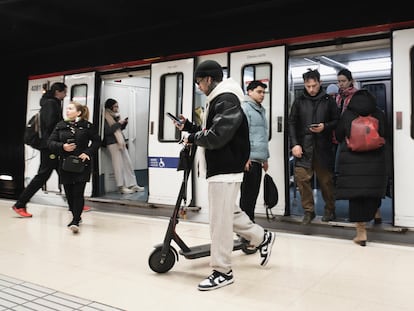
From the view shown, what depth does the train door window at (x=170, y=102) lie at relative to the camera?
17.4 feet

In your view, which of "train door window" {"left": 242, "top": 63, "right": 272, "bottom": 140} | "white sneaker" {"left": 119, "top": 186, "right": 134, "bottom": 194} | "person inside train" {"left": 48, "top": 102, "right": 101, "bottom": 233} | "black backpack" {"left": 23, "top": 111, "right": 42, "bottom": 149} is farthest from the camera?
"white sneaker" {"left": 119, "top": 186, "right": 134, "bottom": 194}

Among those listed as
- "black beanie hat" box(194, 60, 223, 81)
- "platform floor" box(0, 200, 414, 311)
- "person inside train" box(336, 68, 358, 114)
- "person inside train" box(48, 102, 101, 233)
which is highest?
"person inside train" box(336, 68, 358, 114)

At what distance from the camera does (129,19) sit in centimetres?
552

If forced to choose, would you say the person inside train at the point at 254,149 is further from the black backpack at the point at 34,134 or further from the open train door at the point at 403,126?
the black backpack at the point at 34,134

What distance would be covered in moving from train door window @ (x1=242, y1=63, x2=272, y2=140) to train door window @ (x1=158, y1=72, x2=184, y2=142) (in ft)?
3.06

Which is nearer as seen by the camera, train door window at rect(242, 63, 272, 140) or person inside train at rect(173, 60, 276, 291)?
person inside train at rect(173, 60, 276, 291)

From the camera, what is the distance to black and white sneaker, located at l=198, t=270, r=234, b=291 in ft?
8.78

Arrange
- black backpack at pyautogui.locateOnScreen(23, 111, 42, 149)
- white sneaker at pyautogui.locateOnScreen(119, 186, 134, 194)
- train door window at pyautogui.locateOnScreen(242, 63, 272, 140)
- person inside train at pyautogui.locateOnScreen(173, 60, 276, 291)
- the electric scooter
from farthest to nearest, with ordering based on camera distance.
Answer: white sneaker at pyautogui.locateOnScreen(119, 186, 134, 194) < black backpack at pyautogui.locateOnScreen(23, 111, 42, 149) < train door window at pyautogui.locateOnScreen(242, 63, 272, 140) < the electric scooter < person inside train at pyautogui.locateOnScreen(173, 60, 276, 291)

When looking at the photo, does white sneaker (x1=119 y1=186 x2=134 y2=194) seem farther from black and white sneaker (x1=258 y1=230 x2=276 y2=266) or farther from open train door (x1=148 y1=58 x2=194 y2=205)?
black and white sneaker (x1=258 y1=230 x2=276 y2=266)

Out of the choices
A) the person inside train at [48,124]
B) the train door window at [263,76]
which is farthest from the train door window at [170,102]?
the person inside train at [48,124]

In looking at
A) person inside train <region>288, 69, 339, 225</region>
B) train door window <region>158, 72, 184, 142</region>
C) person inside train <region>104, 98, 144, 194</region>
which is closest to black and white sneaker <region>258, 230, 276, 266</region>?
person inside train <region>288, 69, 339, 225</region>

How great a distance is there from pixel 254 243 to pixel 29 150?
5363 millimetres

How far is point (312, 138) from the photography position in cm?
423

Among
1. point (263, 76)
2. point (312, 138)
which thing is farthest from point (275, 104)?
point (312, 138)
